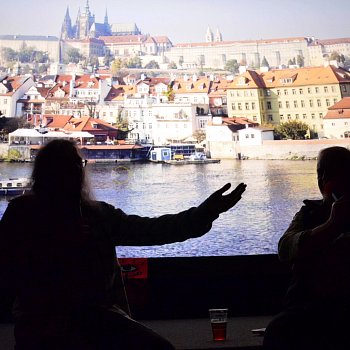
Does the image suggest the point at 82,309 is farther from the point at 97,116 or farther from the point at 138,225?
the point at 97,116

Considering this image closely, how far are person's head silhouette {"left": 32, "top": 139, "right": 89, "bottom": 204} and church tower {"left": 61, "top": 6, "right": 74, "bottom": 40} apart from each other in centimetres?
303

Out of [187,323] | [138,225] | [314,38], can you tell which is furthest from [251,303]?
[314,38]

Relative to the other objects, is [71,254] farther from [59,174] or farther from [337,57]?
[337,57]

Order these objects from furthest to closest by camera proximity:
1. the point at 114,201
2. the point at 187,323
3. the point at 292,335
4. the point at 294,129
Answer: the point at 294,129 < the point at 114,201 < the point at 187,323 < the point at 292,335

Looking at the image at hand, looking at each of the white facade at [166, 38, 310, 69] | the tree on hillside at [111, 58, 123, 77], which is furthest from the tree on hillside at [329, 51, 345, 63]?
the tree on hillside at [111, 58, 123, 77]

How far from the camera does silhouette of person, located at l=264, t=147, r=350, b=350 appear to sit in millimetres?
1637

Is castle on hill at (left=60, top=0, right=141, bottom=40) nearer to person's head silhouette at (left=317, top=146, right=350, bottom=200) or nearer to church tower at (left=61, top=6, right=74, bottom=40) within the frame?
church tower at (left=61, top=6, right=74, bottom=40)

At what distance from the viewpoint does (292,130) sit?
13.8ft

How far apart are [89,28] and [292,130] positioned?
1679mm

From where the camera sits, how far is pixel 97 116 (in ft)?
13.8

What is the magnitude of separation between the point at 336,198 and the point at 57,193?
0.89 meters

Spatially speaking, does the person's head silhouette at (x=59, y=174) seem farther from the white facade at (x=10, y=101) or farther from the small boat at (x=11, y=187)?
the white facade at (x=10, y=101)

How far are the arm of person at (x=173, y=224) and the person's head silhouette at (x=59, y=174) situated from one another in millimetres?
128

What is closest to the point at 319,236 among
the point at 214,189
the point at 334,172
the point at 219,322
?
the point at 334,172
